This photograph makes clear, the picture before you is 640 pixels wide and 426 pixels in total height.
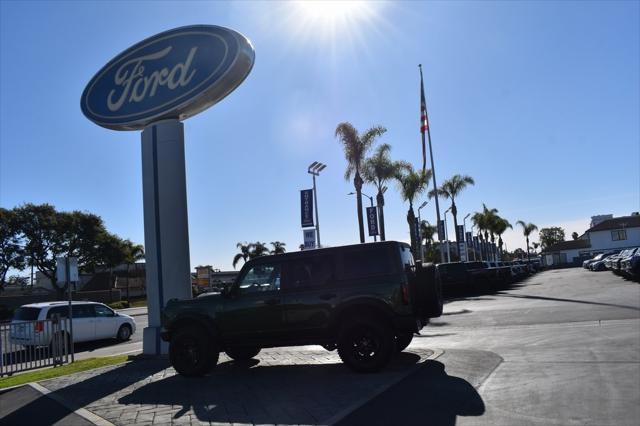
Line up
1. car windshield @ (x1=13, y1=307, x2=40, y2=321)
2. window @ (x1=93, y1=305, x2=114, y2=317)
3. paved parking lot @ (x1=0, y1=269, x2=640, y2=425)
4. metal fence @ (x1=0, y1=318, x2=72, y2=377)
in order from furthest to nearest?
1. window @ (x1=93, y1=305, x2=114, y2=317)
2. car windshield @ (x1=13, y1=307, x2=40, y2=321)
3. metal fence @ (x1=0, y1=318, x2=72, y2=377)
4. paved parking lot @ (x1=0, y1=269, x2=640, y2=425)

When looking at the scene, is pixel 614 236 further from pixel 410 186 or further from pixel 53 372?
pixel 53 372

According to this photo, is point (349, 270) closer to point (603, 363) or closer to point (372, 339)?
point (372, 339)

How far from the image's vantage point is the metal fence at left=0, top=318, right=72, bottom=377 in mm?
12211

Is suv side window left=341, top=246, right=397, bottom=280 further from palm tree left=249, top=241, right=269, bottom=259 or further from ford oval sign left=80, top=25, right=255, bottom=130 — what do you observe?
palm tree left=249, top=241, right=269, bottom=259

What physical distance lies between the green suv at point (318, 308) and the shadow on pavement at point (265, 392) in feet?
1.52

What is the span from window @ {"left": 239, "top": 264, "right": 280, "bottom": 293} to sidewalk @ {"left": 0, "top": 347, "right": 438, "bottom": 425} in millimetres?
1448

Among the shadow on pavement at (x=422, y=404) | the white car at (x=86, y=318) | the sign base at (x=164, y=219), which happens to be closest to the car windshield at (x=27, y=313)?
the white car at (x=86, y=318)

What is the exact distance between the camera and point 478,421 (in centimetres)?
566

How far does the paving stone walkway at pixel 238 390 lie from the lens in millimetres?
6551

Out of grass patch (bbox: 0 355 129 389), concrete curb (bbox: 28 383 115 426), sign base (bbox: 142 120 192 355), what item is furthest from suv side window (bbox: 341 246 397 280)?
grass patch (bbox: 0 355 129 389)

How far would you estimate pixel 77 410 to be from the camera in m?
7.39

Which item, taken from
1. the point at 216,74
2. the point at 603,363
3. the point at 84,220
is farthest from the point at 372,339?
the point at 84,220

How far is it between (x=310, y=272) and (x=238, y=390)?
2.19m

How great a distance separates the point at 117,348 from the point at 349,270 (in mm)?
12119
